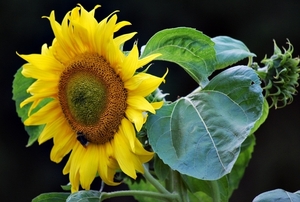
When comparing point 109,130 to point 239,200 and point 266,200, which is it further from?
point 239,200

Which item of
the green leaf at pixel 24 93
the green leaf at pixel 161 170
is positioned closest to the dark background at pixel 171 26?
the green leaf at pixel 24 93

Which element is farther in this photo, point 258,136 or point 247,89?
point 258,136

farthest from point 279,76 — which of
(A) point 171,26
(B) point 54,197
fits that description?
(A) point 171,26

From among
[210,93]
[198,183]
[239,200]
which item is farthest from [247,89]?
[239,200]

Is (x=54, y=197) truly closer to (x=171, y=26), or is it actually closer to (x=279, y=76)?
(x=279, y=76)

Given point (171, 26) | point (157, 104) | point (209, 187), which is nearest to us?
point (157, 104)
